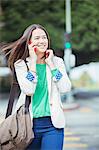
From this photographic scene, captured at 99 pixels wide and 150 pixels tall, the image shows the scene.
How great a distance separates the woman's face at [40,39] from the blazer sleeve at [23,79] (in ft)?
0.53

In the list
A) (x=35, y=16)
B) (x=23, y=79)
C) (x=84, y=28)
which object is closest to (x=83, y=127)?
(x=84, y=28)

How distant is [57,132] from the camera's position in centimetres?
274

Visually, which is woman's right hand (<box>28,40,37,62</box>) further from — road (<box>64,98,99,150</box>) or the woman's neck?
road (<box>64,98,99,150</box>)

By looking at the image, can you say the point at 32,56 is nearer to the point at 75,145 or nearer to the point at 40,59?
the point at 40,59

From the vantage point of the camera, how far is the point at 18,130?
270 cm

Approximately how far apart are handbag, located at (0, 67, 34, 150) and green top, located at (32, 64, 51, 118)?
1.9 inches

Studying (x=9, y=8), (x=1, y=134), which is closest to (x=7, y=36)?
(x=9, y=8)

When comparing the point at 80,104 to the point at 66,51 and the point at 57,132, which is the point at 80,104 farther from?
the point at 57,132

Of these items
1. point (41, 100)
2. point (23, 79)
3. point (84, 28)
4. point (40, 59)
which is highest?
point (84, 28)

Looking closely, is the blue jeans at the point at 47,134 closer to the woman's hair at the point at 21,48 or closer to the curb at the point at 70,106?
the woman's hair at the point at 21,48

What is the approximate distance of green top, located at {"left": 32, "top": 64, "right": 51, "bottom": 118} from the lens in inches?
106

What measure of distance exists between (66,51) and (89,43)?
5.25 ft

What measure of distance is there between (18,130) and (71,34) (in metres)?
8.13

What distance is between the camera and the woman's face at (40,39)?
2.81 m
